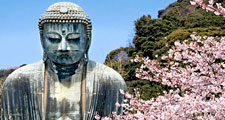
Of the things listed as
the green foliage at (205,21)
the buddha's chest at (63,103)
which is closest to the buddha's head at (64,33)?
the buddha's chest at (63,103)

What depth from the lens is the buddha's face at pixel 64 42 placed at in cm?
699

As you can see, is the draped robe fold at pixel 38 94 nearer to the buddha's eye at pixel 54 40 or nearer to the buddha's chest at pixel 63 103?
the buddha's chest at pixel 63 103

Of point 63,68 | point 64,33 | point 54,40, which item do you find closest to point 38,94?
point 63,68

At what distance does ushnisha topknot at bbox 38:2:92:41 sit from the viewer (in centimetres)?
701

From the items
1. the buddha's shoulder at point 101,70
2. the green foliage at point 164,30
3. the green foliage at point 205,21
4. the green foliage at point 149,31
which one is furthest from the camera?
the green foliage at point 205,21

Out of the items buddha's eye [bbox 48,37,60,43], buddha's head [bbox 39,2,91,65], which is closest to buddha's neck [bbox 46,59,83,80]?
buddha's head [bbox 39,2,91,65]

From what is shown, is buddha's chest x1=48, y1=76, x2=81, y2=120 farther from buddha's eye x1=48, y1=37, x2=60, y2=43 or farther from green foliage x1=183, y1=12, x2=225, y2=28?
green foliage x1=183, y1=12, x2=225, y2=28

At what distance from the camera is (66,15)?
7012mm

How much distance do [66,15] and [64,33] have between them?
9.3 inches

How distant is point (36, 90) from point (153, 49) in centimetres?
2950

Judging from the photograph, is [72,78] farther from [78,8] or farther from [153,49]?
[153,49]

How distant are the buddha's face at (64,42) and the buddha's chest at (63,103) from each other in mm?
406

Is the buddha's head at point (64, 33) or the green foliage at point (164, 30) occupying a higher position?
the green foliage at point (164, 30)

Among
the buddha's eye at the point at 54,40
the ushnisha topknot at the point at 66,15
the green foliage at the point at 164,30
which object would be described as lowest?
the buddha's eye at the point at 54,40
